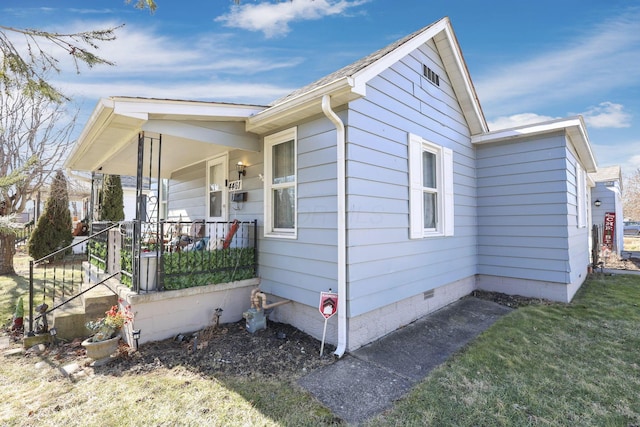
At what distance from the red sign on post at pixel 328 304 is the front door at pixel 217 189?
9.88ft

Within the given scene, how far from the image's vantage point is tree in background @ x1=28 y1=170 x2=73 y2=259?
10.1 metres

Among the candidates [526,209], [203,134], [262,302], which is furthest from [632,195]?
[203,134]

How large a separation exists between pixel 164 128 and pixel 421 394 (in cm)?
426

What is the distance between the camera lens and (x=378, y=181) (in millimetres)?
4133

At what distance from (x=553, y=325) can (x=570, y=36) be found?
274 inches

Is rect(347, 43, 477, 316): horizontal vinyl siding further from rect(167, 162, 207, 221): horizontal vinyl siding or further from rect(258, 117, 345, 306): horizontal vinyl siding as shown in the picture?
rect(167, 162, 207, 221): horizontal vinyl siding

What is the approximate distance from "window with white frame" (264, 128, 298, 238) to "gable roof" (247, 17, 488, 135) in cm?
25

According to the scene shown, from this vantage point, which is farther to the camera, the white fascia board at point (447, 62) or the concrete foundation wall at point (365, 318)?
the white fascia board at point (447, 62)

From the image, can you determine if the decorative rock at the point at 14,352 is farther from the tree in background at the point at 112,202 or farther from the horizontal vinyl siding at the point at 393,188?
the tree in background at the point at 112,202

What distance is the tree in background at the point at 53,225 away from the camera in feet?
33.3

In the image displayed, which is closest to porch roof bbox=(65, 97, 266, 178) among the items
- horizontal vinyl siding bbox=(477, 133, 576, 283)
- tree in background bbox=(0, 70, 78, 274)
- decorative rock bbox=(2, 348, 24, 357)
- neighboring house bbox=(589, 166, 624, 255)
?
decorative rock bbox=(2, 348, 24, 357)

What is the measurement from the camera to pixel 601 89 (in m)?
10.9

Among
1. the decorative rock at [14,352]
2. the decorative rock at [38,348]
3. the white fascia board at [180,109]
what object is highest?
the white fascia board at [180,109]

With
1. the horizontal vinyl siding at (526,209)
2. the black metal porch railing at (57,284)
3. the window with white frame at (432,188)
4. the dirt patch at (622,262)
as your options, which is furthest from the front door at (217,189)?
the dirt patch at (622,262)
